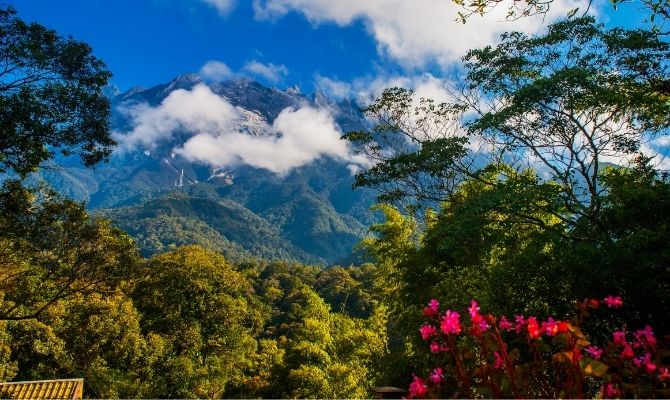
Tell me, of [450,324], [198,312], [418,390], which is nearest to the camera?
[418,390]

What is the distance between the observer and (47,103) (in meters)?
8.83

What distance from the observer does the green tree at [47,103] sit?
27.6 ft

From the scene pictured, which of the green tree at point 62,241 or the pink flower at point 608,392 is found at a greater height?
the green tree at point 62,241

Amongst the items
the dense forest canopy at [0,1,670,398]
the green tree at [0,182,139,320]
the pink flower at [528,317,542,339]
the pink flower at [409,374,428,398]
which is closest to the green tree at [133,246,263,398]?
the dense forest canopy at [0,1,670,398]

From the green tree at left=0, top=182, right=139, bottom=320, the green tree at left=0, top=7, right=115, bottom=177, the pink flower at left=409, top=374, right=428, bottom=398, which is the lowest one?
the pink flower at left=409, top=374, right=428, bottom=398

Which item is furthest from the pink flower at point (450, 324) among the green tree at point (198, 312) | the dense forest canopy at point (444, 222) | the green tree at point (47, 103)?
the green tree at point (198, 312)

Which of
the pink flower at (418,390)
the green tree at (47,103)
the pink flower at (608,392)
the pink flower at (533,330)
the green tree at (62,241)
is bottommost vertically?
the pink flower at (608,392)

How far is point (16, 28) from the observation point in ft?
28.7

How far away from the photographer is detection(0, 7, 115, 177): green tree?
27.6 feet

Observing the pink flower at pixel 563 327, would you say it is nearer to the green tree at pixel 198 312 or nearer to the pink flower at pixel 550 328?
the pink flower at pixel 550 328

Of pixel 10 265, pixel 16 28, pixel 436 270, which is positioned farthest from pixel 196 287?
pixel 16 28

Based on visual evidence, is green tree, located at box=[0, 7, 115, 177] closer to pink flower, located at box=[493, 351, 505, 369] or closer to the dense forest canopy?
the dense forest canopy

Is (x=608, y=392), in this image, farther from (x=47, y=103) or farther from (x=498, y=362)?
(x=47, y=103)

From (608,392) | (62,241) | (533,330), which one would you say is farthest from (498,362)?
(62,241)
